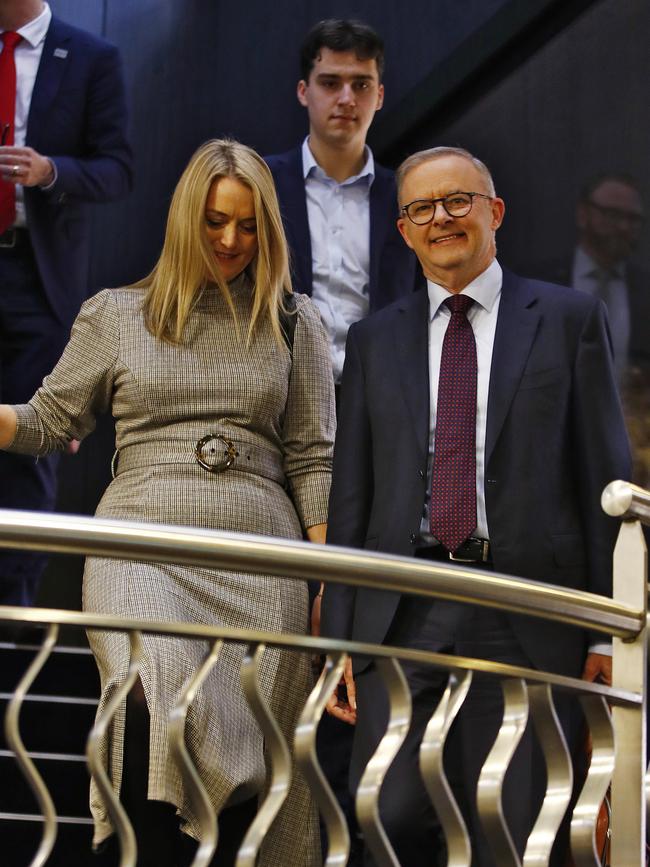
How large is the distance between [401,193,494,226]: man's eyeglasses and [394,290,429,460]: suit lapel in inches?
6.9

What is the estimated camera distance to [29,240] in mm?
4977

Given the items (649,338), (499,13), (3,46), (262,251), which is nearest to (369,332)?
(262,251)

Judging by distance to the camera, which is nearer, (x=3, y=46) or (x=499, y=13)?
(x=3, y=46)

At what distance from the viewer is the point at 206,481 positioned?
3438mm

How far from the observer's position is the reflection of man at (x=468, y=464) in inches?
118

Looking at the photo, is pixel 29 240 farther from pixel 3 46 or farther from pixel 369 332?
pixel 369 332

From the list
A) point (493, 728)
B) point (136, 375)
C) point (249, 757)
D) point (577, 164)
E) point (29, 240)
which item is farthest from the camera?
point (577, 164)

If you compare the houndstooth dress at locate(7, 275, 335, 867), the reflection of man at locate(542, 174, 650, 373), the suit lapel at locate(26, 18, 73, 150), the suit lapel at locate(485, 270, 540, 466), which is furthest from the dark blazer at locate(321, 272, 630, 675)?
the suit lapel at locate(26, 18, 73, 150)

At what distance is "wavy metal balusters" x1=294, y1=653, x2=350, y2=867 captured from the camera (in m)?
2.02

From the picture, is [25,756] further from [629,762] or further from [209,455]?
[209,455]

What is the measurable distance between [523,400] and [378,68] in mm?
2295

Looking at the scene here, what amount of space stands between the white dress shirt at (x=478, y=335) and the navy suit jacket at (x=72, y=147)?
205cm

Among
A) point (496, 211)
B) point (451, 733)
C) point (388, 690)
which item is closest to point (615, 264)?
point (496, 211)

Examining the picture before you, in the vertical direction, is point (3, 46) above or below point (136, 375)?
above
